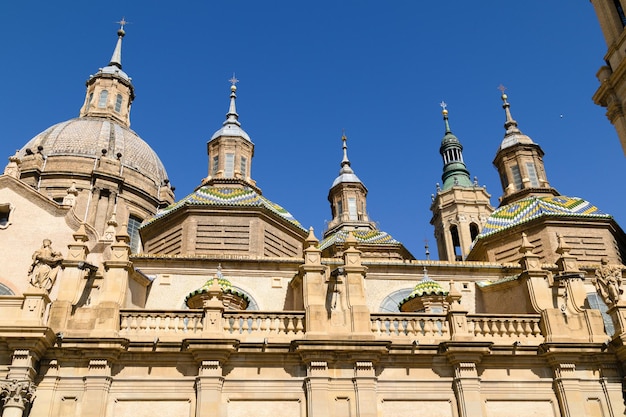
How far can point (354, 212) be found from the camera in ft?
144

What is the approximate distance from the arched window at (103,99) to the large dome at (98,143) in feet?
8.19

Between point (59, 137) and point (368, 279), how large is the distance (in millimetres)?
24806

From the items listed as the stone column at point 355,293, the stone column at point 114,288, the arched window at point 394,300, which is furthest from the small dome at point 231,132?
the stone column at point 355,293

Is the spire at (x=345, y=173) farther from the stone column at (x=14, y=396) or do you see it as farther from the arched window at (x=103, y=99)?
the stone column at (x=14, y=396)

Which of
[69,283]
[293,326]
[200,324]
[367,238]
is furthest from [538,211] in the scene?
[69,283]

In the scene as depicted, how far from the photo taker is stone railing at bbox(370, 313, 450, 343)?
16.9 meters

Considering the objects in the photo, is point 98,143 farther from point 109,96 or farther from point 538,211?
point 538,211

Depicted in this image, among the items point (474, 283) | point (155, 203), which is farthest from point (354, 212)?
point (474, 283)

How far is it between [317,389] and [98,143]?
2896 centimetres

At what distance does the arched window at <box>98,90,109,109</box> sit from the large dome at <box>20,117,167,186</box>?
8.19 feet

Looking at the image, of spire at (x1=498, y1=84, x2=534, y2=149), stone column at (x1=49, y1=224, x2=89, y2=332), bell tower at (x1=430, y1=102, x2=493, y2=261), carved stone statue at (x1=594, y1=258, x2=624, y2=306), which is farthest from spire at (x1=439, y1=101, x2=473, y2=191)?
stone column at (x1=49, y1=224, x2=89, y2=332)

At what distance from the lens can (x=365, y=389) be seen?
52.1 ft

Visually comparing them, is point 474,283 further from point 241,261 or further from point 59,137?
point 59,137

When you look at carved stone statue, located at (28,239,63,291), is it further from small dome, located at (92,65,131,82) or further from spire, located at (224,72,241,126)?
small dome, located at (92,65,131,82)
